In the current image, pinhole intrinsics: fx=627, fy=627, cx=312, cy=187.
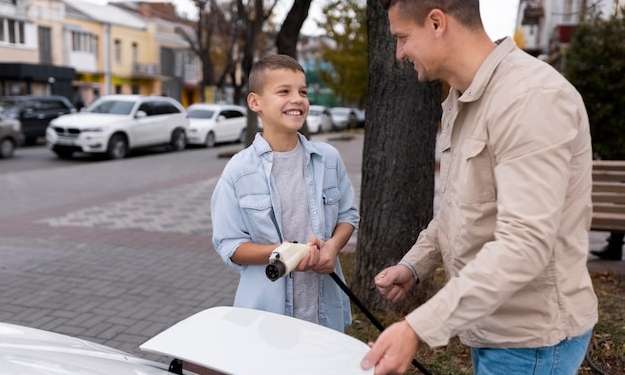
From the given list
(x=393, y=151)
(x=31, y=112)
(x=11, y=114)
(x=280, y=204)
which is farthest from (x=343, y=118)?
(x=280, y=204)

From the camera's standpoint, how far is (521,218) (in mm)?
1461

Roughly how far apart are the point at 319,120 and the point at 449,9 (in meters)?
31.9

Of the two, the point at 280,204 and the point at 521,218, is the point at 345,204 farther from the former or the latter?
the point at 521,218

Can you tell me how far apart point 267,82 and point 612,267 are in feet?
16.4

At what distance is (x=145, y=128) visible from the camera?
1891 centimetres

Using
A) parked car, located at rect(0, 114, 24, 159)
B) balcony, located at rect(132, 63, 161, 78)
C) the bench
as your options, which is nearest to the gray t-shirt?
the bench

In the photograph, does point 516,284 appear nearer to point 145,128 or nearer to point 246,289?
point 246,289

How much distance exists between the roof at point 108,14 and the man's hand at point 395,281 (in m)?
45.6

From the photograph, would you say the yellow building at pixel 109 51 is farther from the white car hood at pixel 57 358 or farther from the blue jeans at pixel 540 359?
the blue jeans at pixel 540 359

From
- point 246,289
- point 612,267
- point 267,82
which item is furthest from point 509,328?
point 612,267

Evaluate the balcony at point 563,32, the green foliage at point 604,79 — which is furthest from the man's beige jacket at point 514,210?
the balcony at point 563,32

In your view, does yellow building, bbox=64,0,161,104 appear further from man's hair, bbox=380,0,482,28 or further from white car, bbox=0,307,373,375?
man's hair, bbox=380,0,482,28

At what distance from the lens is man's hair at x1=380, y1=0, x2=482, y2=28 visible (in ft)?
5.38

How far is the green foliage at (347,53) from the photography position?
2999cm
